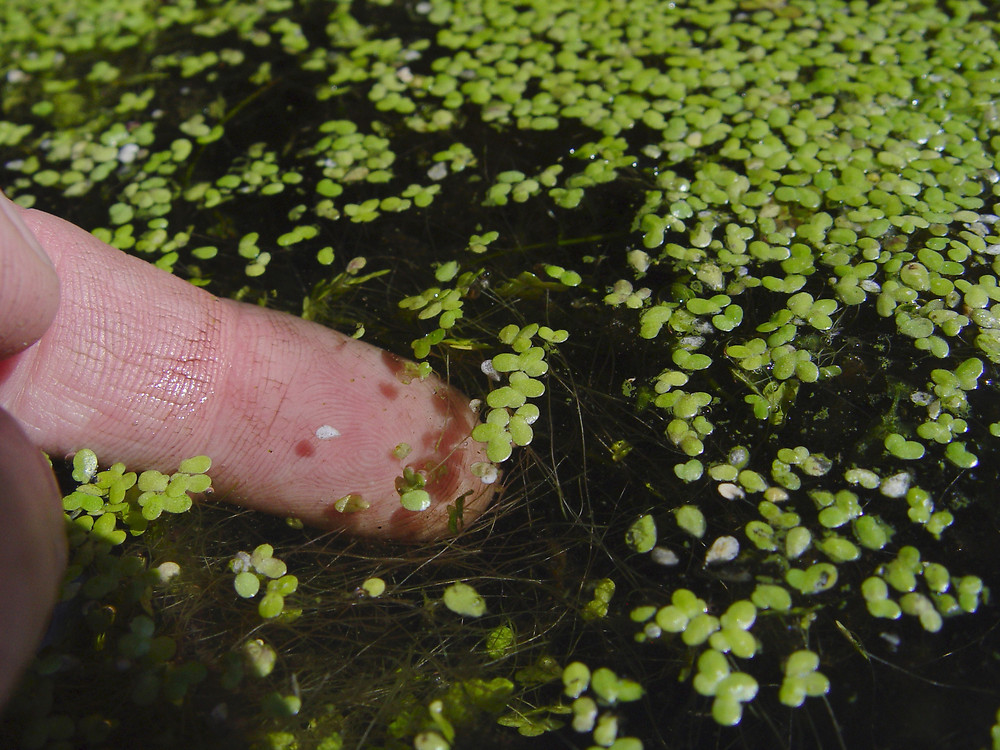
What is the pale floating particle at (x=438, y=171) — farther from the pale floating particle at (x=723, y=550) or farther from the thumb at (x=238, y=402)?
the pale floating particle at (x=723, y=550)

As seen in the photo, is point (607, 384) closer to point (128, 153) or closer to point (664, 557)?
point (664, 557)

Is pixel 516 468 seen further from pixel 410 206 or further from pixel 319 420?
pixel 410 206

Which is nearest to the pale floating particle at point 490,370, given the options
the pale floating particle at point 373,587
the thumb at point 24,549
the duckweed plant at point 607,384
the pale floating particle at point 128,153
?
the duckweed plant at point 607,384

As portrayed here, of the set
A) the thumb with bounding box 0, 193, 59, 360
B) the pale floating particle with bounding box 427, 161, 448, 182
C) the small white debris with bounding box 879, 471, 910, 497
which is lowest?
the small white debris with bounding box 879, 471, 910, 497

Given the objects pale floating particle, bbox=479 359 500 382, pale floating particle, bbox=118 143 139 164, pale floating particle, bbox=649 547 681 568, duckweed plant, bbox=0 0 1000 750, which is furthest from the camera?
pale floating particle, bbox=118 143 139 164

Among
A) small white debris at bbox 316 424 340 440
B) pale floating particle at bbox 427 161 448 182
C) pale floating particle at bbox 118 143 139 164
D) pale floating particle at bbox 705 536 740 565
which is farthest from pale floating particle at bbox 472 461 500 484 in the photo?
pale floating particle at bbox 118 143 139 164

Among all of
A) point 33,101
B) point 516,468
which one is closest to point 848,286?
point 516,468

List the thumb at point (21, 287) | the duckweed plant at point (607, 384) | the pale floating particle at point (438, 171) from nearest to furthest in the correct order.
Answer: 1. the thumb at point (21, 287)
2. the duckweed plant at point (607, 384)
3. the pale floating particle at point (438, 171)

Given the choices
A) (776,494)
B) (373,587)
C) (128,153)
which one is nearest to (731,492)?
(776,494)

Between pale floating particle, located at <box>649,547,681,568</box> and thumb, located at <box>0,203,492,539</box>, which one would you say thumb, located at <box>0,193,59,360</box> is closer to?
thumb, located at <box>0,203,492,539</box>
